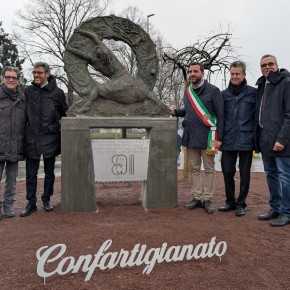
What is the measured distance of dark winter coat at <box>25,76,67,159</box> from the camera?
5.31 meters

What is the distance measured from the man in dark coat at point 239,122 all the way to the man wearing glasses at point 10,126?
2.93 meters

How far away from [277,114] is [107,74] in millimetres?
2775

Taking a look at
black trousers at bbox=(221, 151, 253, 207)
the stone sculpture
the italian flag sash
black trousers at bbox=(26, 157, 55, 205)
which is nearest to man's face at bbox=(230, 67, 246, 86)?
the italian flag sash

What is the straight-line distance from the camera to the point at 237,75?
5.29 m

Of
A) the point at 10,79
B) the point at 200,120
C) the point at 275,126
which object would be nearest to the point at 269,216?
the point at 275,126

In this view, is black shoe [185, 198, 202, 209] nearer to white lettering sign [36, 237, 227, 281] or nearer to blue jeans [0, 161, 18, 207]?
white lettering sign [36, 237, 227, 281]

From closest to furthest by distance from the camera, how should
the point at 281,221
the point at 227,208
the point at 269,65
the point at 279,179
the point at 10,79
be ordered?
the point at 281,221
the point at 269,65
the point at 10,79
the point at 279,179
the point at 227,208

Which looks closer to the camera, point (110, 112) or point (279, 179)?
point (279, 179)

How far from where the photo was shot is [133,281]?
3.09 meters

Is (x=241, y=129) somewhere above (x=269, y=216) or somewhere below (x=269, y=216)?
above

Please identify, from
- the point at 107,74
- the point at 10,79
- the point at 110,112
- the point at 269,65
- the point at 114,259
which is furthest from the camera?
the point at 107,74

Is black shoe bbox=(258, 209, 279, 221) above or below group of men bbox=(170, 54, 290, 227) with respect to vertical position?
below

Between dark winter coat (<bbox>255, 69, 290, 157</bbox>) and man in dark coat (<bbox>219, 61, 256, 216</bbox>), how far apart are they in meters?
0.32

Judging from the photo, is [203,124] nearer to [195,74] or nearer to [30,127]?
[195,74]
